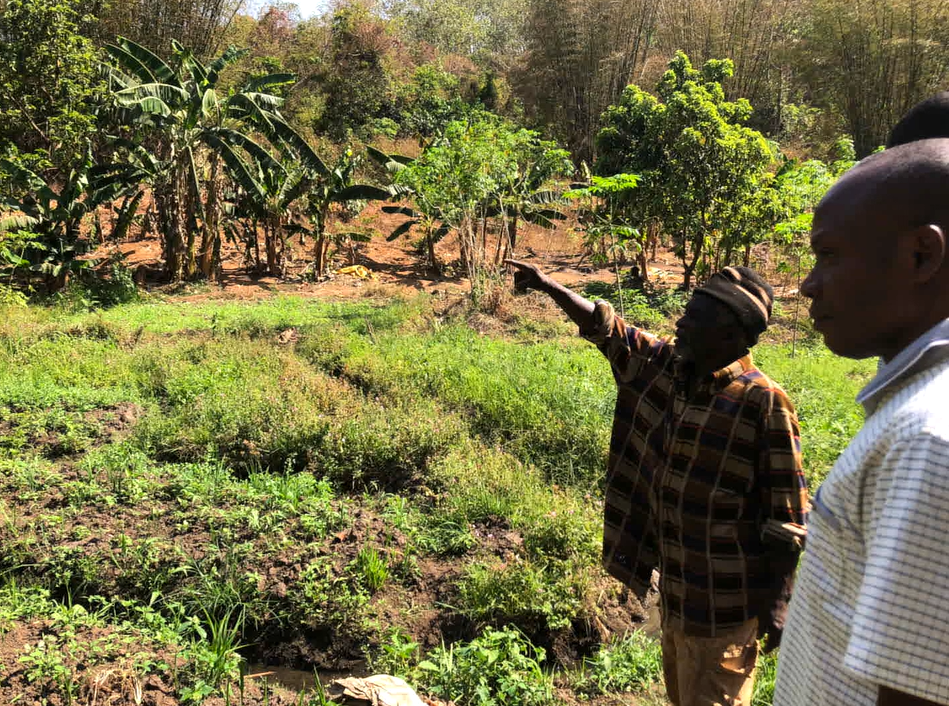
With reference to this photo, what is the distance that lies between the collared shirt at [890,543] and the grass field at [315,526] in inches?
88.7

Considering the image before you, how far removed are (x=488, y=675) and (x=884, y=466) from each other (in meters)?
2.60

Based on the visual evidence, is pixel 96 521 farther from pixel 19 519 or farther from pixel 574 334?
pixel 574 334

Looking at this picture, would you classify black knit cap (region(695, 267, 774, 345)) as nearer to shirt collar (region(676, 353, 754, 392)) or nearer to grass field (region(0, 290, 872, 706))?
shirt collar (region(676, 353, 754, 392))

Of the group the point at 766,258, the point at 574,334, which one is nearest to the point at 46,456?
the point at 574,334

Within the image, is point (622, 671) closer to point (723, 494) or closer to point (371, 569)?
point (371, 569)

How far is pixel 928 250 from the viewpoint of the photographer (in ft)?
2.87

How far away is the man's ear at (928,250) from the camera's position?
861mm

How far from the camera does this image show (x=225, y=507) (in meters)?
4.42

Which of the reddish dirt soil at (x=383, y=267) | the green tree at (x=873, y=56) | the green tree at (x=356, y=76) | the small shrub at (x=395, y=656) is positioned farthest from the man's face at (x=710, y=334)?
the green tree at (x=356, y=76)

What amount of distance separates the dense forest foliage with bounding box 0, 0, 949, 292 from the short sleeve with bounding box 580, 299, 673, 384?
801cm

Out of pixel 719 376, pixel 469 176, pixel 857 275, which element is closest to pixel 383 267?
pixel 469 176

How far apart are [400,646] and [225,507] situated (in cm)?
182

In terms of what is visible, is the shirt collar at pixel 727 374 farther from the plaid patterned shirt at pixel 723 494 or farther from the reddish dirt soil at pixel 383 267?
the reddish dirt soil at pixel 383 267

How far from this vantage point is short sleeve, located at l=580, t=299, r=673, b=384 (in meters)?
2.12
